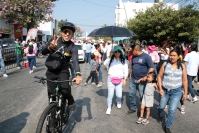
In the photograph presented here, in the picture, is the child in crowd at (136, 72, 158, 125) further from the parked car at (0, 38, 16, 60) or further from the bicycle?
the parked car at (0, 38, 16, 60)

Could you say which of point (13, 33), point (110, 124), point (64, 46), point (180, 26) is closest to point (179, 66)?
point (110, 124)

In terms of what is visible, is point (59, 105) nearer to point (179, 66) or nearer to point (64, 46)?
point (64, 46)

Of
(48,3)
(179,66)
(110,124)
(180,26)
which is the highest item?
(48,3)

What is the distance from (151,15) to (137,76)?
68.6 ft

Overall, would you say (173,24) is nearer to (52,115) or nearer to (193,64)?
(193,64)

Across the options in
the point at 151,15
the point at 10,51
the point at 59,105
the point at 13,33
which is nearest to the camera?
the point at 59,105

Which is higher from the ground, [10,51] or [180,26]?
[180,26]

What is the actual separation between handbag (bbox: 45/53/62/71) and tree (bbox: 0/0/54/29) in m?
20.1

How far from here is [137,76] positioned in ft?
17.9

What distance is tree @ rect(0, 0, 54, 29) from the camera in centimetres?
2166

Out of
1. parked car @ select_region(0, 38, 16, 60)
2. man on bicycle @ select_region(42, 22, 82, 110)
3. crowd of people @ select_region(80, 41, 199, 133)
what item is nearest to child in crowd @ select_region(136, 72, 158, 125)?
crowd of people @ select_region(80, 41, 199, 133)

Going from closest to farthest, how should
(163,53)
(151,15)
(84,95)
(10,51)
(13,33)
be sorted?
(84,95) → (163,53) → (10,51) → (151,15) → (13,33)

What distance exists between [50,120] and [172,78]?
254cm

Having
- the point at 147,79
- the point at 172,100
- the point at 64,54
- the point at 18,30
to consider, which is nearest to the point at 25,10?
the point at 18,30
